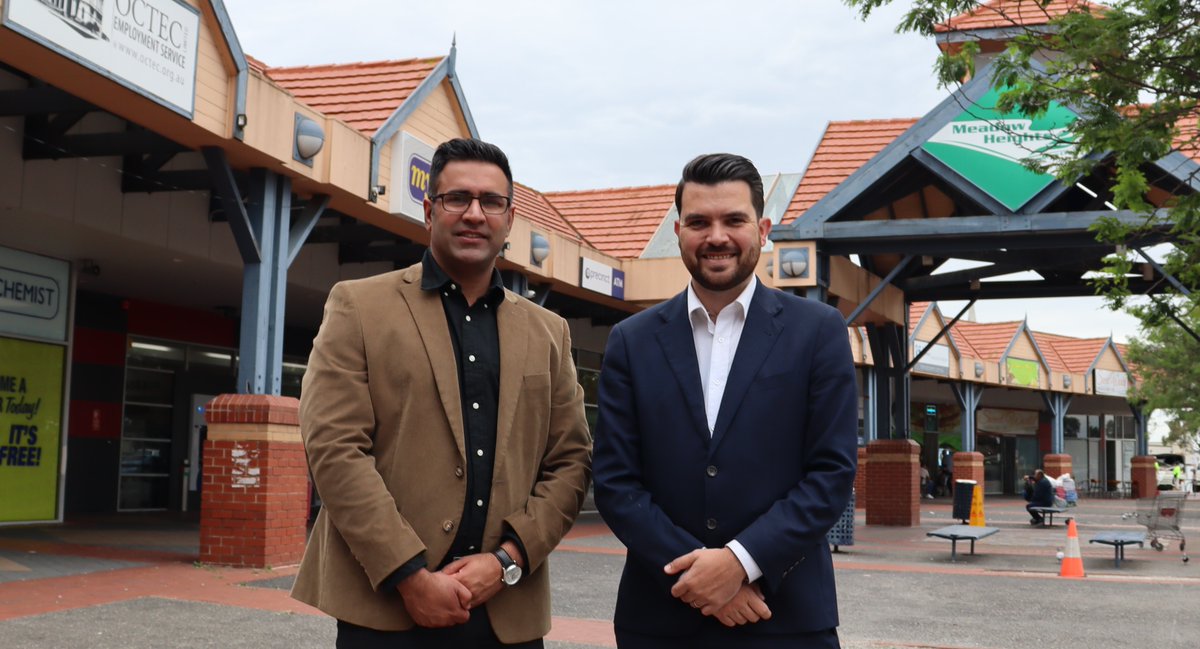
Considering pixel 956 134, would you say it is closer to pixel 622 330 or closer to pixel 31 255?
pixel 31 255

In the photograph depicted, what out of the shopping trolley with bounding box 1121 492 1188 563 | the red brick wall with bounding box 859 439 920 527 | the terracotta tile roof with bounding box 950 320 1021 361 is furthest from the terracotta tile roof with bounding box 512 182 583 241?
the terracotta tile roof with bounding box 950 320 1021 361

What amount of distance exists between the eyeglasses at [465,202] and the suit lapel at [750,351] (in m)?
0.77

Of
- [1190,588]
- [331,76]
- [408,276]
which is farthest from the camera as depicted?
[331,76]

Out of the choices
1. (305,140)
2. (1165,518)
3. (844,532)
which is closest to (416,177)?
(305,140)

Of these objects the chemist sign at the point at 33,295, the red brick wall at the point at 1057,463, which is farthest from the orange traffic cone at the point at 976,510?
the red brick wall at the point at 1057,463

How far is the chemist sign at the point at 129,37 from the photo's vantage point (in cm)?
832

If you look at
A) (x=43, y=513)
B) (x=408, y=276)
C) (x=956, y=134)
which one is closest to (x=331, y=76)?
(x=43, y=513)

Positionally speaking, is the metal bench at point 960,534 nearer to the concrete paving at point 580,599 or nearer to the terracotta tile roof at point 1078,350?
the concrete paving at point 580,599

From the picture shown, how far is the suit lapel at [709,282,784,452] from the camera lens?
313 cm

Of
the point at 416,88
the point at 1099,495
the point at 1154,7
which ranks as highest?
the point at 416,88

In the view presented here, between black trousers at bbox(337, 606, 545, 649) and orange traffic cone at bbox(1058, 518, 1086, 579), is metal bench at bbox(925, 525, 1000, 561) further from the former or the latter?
A: black trousers at bbox(337, 606, 545, 649)

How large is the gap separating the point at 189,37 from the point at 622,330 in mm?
7937

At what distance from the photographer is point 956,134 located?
53.9 feet

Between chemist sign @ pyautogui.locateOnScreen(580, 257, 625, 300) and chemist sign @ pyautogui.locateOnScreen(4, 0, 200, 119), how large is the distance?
9845mm
